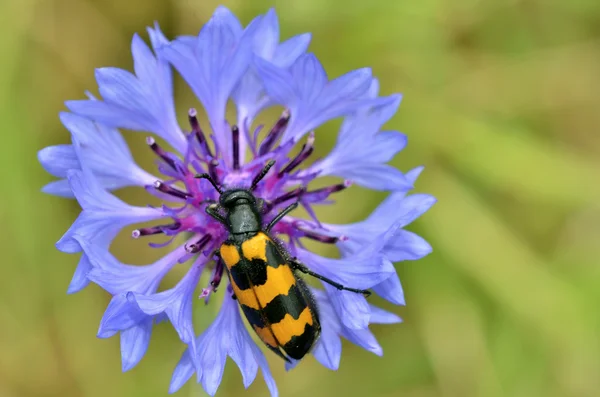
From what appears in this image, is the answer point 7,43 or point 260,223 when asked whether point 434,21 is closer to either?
point 260,223

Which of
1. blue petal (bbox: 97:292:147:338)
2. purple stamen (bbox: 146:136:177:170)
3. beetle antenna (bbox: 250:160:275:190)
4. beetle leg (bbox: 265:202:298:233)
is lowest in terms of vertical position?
beetle leg (bbox: 265:202:298:233)

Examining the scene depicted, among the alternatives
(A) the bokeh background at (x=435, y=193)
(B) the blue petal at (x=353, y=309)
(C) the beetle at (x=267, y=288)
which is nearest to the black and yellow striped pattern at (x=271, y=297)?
(C) the beetle at (x=267, y=288)

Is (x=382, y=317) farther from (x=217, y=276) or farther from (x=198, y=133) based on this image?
(x=198, y=133)

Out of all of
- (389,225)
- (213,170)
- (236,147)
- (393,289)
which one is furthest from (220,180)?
(393,289)

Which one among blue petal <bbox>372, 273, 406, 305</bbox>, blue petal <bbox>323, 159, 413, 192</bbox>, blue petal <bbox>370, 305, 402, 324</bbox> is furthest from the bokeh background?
blue petal <bbox>372, 273, 406, 305</bbox>

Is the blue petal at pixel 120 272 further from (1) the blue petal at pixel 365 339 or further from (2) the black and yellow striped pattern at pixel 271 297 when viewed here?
(1) the blue petal at pixel 365 339

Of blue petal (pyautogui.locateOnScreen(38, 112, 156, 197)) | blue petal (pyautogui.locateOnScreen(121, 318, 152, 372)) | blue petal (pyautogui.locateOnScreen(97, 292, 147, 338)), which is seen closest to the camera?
blue petal (pyautogui.locateOnScreen(97, 292, 147, 338))

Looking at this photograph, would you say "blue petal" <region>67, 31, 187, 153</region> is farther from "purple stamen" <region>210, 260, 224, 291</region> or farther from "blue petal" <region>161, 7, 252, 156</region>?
"purple stamen" <region>210, 260, 224, 291</region>
